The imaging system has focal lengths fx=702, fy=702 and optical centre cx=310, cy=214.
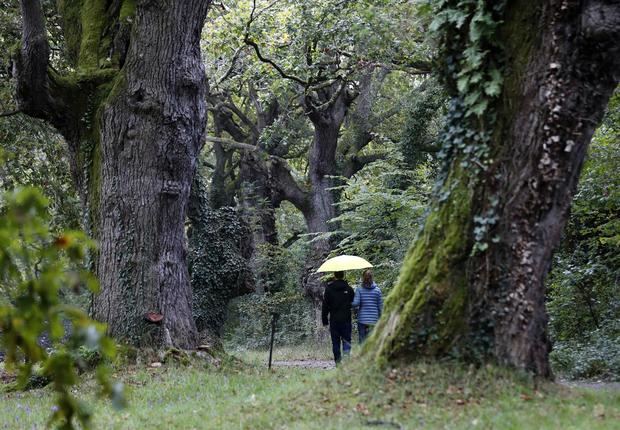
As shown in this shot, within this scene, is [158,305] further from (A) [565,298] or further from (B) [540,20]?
(A) [565,298]

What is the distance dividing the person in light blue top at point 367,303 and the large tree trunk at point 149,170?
3.19 meters

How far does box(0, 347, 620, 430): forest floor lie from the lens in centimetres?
659

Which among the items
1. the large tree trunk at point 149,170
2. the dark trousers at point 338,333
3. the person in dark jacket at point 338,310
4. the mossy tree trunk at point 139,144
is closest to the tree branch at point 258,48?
the mossy tree trunk at point 139,144

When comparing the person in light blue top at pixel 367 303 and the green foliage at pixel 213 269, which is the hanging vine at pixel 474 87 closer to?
the person in light blue top at pixel 367 303

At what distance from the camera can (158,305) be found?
12180mm

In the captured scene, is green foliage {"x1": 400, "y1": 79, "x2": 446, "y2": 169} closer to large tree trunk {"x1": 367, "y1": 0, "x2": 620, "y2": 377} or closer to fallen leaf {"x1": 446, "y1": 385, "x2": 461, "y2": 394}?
large tree trunk {"x1": 367, "y1": 0, "x2": 620, "y2": 377}

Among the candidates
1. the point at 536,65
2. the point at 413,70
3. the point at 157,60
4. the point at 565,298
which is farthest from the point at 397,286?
the point at 413,70

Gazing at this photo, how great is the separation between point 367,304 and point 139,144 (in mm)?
5178

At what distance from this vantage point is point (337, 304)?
43.9 ft

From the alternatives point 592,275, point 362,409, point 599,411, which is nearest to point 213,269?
point 592,275

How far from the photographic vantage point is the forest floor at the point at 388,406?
659 centimetres

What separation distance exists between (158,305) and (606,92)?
7.94m

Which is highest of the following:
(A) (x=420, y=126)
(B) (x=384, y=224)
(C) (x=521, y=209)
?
(A) (x=420, y=126)

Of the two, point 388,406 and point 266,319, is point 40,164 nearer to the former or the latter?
point 266,319
